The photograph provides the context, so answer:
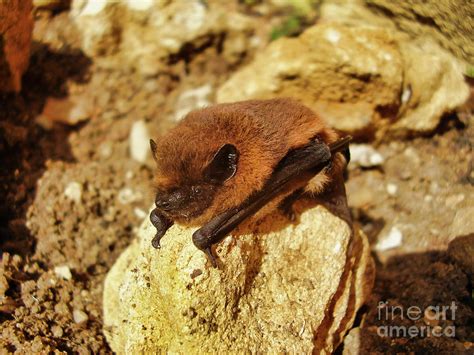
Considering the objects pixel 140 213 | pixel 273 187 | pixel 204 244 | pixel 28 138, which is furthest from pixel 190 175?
pixel 28 138

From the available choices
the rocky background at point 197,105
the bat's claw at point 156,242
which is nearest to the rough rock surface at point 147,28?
the rocky background at point 197,105

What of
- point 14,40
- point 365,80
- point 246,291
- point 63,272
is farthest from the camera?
point 365,80

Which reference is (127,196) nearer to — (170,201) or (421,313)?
(170,201)

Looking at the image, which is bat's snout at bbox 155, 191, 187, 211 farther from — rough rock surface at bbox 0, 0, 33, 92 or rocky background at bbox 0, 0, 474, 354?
rough rock surface at bbox 0, 0, 33, 92

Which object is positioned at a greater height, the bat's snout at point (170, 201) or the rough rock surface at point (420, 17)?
the rough rock surface at point (420, 17)

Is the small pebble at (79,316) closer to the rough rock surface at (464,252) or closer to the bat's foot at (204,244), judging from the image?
the bat's foot at (204,244)

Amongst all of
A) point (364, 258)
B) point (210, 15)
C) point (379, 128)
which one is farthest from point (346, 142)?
point (210, 15)

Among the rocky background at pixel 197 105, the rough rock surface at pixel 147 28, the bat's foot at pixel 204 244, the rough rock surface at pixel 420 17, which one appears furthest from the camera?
the rough rock surface at pixel 147 28
